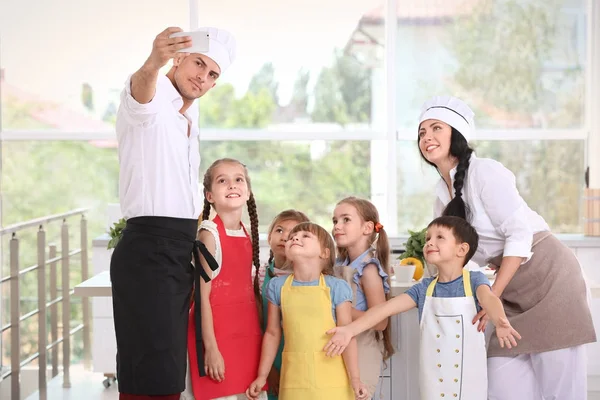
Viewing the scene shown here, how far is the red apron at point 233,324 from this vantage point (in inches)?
94.6

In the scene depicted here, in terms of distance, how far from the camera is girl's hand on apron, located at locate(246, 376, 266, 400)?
2436 mm

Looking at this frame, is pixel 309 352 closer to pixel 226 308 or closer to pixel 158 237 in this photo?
pixel 226 308

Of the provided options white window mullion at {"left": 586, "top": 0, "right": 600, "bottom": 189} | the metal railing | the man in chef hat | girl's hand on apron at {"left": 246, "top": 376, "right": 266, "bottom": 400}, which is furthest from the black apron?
white window mullion at {"left": 586, "top": 0, "right": 600, "bottom": 189}

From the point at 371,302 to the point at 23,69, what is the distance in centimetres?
284

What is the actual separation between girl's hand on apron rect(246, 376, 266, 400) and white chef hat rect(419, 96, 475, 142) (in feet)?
2.87

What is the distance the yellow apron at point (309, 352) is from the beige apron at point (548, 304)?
48 centimetres

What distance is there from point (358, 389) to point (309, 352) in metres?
0.17

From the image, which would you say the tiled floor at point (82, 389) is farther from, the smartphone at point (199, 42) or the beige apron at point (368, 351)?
the smartphone at point (199, 42)

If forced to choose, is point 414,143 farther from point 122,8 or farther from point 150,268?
point 150,268

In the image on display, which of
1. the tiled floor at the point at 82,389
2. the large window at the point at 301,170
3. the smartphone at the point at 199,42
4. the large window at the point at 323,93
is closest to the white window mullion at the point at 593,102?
the large window at the point at 323,93

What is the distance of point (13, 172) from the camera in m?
4.70

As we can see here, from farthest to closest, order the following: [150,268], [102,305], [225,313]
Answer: [102,305] < [225,313] < [150,268]

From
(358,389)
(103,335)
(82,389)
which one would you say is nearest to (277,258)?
(358,389)

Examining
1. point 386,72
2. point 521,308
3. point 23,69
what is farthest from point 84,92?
point 521,308
